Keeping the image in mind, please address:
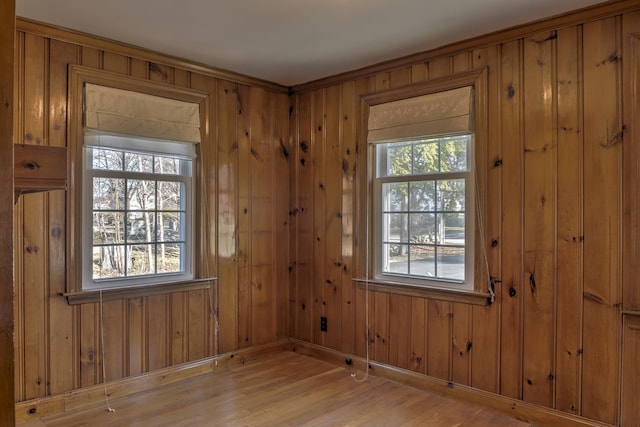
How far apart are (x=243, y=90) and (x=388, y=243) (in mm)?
1885

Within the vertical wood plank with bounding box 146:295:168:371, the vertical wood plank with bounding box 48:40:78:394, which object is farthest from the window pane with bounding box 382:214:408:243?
the vertical wood plank with bounding box 48:40:78:394

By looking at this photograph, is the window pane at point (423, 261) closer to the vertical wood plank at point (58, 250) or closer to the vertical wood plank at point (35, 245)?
the vertical wood plank at point (58, 250)

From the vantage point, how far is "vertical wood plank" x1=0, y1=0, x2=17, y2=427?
67 cm

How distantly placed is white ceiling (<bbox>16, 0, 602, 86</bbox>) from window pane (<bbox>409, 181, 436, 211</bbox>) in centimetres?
102

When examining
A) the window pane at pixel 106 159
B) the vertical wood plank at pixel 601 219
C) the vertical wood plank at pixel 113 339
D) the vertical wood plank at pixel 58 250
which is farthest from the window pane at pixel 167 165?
the vertical wood plank at pixel 601 219

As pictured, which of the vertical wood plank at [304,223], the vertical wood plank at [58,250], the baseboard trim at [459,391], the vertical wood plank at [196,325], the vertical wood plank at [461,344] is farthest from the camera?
the vertical wood plank at [304,223]

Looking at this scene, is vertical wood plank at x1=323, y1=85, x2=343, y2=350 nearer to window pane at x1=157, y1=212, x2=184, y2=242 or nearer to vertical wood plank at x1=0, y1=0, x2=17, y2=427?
window pane at x1=157, y1=212, x2=184, y2=242

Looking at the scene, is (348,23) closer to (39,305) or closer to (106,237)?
(106,237)

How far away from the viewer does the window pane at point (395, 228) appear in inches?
141

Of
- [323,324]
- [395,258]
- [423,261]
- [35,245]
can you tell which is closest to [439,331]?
[423,261]

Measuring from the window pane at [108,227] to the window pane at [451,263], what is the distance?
Result: 94.4 inches

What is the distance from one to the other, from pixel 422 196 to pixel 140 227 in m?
2.19

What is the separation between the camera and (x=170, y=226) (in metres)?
3.60

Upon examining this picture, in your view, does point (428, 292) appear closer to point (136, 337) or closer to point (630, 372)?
point (630, 372)
